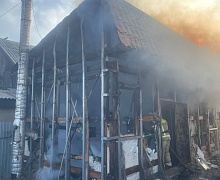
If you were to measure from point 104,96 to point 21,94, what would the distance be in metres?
4.65

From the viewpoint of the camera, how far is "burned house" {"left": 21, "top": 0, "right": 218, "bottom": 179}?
6.35 meters

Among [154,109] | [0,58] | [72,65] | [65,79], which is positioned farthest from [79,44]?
[0,58]

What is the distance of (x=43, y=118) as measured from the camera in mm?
8344

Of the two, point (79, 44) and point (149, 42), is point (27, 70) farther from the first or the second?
point (149, 42)

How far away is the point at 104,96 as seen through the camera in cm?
620

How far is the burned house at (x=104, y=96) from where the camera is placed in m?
6.35

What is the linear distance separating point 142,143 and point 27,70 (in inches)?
244

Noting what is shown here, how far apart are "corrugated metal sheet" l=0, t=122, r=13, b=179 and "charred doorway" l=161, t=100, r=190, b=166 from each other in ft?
25.5

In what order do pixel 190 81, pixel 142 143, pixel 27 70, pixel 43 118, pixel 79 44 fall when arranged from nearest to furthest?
pixel 142 143 → pixel 79 44 → pixel 43 118 → pixel 27 70 → pixel 190 81

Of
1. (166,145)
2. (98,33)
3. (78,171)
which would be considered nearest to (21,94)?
(78,171)

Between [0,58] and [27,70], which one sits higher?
[0,58]

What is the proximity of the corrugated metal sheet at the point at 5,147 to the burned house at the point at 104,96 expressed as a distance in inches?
44.5

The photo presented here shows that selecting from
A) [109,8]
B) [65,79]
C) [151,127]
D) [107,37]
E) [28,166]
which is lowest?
[28,166]

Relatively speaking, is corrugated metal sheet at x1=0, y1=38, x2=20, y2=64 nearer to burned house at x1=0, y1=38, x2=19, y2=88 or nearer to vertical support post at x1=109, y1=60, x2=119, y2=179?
burned house at x1=0, y1=38, x2=19, y2=88
